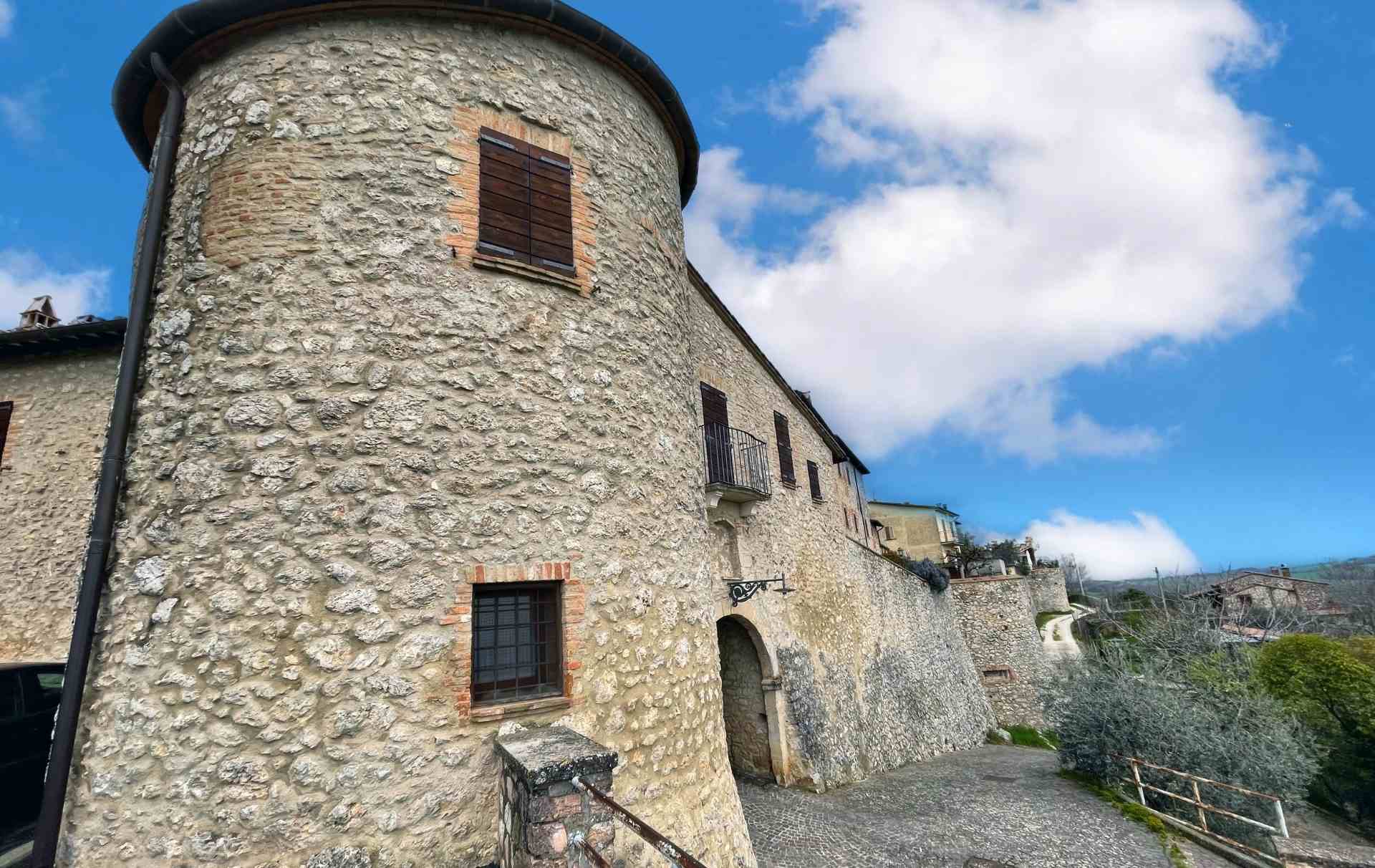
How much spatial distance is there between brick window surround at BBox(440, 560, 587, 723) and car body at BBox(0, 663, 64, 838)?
474cm

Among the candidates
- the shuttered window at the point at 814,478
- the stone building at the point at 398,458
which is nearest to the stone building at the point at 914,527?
the shuttered window at the point at 814,478

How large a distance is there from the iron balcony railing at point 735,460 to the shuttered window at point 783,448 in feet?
4.35

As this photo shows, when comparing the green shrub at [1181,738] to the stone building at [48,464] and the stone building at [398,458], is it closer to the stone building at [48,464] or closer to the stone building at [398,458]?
the stone building at [398,458]

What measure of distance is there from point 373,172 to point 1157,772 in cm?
1334

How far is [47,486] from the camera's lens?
8.04m

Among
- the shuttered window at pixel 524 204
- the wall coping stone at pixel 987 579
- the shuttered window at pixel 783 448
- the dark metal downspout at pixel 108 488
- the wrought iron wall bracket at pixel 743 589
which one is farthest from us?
the wall coping stone at pixel 987 579

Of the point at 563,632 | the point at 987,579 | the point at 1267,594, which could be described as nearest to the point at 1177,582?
the point at 1267,594

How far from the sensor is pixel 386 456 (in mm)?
4262

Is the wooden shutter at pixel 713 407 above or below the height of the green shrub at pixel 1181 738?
above

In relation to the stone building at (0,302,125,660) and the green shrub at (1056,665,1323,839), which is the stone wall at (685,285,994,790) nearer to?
the green shrub at (1056,665,1323,839)

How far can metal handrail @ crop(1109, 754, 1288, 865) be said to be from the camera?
7.32 metres

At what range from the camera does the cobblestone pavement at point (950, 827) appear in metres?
7.43

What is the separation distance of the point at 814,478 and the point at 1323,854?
395 inches

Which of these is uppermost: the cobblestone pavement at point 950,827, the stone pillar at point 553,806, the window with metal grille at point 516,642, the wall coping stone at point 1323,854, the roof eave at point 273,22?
the roof eave at point 273,22
